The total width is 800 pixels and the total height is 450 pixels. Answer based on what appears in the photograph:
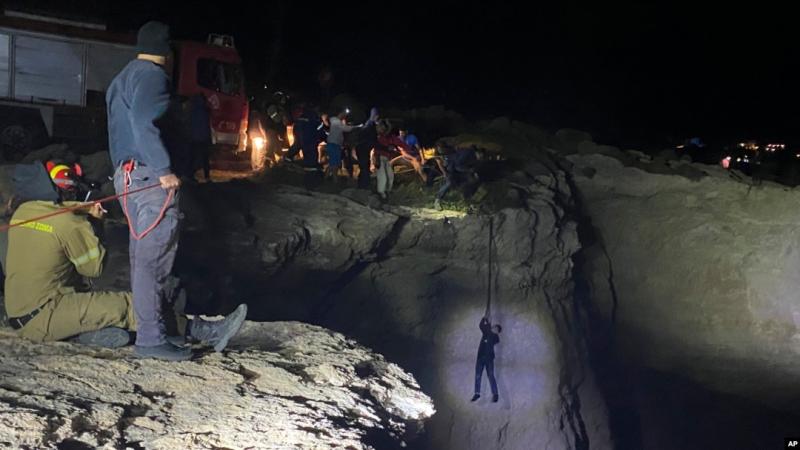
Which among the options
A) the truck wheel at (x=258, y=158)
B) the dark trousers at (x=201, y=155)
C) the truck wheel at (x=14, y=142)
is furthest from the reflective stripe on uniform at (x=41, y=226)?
the truck wheel at (x=14, y=142)

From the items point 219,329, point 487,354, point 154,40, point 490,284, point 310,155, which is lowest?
point 487,354

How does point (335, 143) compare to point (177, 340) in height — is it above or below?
above

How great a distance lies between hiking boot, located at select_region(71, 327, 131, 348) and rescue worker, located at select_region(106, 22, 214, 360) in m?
0.29

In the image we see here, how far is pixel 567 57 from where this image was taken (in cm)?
3158

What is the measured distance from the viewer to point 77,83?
17422 millimetres

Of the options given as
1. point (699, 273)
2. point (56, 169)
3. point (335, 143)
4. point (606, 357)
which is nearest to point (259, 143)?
point (335, 143)

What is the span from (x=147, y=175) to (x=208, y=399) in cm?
143

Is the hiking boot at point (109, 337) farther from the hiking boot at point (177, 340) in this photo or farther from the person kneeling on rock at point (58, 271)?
the hiking boot at point (177, 340)

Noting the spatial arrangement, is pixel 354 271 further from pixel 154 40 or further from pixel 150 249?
pixel 154 40

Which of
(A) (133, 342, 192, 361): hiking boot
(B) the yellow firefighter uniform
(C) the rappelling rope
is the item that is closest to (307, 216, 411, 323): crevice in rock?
(C) the rappelling rope

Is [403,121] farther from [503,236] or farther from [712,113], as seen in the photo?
[712,113]

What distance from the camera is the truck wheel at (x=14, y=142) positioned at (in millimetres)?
16250

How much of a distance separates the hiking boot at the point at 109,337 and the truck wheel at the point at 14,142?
12.3 meters

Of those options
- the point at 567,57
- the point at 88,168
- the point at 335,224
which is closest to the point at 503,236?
the point at 335,224
